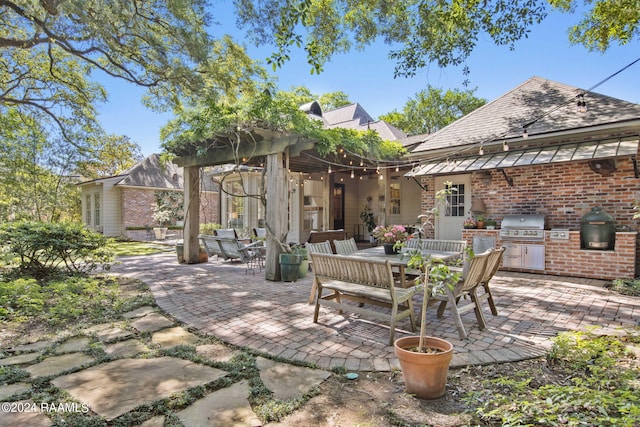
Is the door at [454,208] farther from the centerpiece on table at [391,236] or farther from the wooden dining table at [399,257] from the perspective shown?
the centerpiece on table at [391,236]

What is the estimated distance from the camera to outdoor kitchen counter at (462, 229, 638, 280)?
6133 millimetres

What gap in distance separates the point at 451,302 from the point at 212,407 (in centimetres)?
244

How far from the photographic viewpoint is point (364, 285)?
389 cm

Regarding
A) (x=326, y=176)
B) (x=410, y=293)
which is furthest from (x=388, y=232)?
(x=326, y=176)

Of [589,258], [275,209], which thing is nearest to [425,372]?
[275,209]

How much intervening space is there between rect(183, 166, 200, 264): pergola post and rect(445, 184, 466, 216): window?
6.58 meters

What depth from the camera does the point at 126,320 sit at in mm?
4160

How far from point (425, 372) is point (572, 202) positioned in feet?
Result: 21.8

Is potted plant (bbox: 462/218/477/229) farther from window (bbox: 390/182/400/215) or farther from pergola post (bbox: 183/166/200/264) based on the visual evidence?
pergola post (bbox: 183/166/200/264)

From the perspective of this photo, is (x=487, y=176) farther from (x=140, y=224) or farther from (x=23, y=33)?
(x=140, y=224)

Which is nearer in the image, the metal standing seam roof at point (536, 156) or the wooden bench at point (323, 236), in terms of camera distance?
the metal standing seam roof at point (536, 156)

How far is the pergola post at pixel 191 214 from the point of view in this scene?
8727 mm

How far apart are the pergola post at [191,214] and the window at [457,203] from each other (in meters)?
6.58

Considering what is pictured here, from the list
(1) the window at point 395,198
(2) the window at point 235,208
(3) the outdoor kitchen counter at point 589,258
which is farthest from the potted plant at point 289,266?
(2) the window at point 235,208
